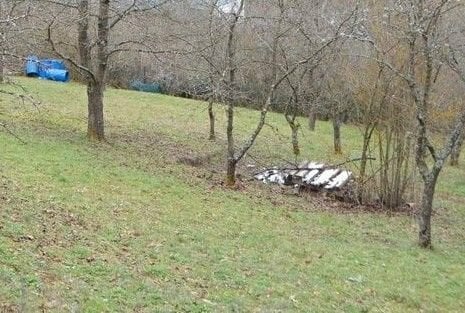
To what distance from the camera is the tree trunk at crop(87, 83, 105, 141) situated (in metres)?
15.0

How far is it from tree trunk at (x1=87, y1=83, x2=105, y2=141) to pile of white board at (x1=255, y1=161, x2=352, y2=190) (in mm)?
4329

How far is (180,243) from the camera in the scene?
8312mm

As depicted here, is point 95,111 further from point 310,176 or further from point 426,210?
point 426,210

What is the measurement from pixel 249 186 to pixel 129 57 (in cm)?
1978

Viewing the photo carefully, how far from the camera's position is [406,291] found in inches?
306

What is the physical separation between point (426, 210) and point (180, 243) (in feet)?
14.7

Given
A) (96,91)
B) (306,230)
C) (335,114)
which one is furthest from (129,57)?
(306,230)

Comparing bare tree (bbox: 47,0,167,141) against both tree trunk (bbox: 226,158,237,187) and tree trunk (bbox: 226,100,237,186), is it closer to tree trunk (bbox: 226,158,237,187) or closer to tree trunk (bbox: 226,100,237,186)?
tree trunk (bbox: 226,100,237,186)

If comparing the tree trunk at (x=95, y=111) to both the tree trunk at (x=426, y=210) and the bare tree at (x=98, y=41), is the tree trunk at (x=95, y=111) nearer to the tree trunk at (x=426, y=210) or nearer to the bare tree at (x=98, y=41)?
the bare tree at (x=98, y=41)

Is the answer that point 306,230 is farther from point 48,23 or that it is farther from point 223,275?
point 48,23

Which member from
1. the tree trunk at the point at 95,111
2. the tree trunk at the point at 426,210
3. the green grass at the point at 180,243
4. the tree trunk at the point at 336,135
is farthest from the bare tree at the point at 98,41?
the tree trunk at the point at 336,135

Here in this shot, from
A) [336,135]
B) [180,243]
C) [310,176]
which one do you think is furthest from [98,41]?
[336,135]

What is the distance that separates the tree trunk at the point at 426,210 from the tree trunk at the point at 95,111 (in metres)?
8.60

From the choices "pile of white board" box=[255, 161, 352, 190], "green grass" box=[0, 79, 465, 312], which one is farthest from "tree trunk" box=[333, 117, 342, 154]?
"green grass" box=[0, 79, 465, 312]
